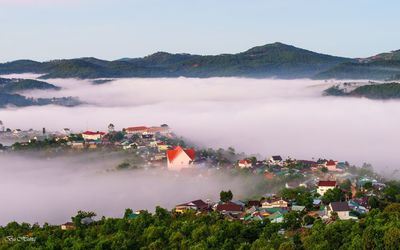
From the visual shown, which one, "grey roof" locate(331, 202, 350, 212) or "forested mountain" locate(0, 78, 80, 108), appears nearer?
"grey roof" locate(331, 202, 350, 212)

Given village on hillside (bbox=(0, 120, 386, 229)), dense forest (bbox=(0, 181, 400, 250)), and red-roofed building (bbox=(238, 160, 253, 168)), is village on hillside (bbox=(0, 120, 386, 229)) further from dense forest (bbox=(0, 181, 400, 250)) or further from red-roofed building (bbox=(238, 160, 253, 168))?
dense forest (bbox=(0, 181, 400, 250))

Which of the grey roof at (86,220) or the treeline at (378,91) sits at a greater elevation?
the grey roof at (86,220)

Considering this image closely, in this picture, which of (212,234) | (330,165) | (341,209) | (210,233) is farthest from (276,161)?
(212,234)

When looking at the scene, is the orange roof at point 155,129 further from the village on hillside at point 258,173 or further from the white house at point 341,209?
the white house at point 341,209

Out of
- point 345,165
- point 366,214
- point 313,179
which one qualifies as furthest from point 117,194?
point 366,214

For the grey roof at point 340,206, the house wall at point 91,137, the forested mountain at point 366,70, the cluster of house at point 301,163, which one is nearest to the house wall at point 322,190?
the grey roof at point 340,206

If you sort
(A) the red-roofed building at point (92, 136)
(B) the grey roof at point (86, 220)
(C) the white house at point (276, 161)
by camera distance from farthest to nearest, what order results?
(A) the red-roofed building at point (92, 136) < (C) the white house at point (276, 161) < (B) the grey roof at point (86, 220)

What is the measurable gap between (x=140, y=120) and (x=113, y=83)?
6020 cm

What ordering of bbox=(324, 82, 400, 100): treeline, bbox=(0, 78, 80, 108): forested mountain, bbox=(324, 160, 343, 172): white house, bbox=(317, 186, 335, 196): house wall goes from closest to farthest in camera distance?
bbox=(317, 186, 335, 196): house wall < bbox=(324, 160, 343, 172): white house < bbox=(324, 82, 400, 100): treeline < bbox=(0, 78, 80, 108): forested mountain

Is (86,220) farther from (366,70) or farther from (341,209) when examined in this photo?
(366,70)

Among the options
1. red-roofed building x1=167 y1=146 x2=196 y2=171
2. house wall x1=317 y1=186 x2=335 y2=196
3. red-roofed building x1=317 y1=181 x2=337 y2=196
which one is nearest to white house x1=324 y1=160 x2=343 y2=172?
red-roofed building x1=317 y1=181 x2=337 y2=196

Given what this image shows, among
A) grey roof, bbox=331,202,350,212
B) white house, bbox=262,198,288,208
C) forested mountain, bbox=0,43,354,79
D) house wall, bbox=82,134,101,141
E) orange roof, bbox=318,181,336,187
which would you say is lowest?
orange roof, bbox=318,181,336,187

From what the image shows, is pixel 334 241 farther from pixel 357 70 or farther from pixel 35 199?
pixel 357 70

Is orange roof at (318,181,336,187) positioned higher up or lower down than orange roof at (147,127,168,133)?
higher up
